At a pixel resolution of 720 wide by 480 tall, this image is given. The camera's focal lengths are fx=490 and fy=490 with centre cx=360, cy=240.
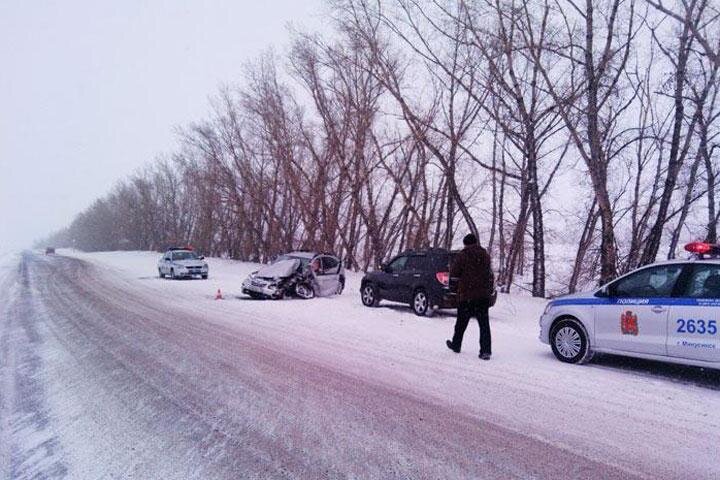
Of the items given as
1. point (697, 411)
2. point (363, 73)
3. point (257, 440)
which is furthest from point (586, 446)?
point (363, 73)

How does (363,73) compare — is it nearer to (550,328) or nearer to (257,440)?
(550,328)

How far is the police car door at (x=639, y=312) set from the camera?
21.6 ft

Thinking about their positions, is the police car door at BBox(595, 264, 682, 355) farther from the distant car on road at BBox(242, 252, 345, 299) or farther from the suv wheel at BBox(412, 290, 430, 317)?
the distant car on road at BBox(242, 252, 345, 299)

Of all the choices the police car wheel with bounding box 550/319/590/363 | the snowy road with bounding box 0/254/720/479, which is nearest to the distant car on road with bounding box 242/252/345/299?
the snowy road with bounding box 0/254/720/479

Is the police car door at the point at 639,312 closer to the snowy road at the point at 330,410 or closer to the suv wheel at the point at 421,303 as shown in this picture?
the snowy road at the point at 330,410

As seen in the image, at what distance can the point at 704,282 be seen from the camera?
6.27 m

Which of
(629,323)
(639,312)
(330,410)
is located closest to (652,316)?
(639,312)

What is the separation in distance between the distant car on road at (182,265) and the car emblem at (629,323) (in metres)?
22.1

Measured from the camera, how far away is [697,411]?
526 centimetres

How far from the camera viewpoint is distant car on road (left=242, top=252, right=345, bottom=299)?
53.1 feet

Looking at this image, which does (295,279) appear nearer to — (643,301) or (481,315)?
(481,315)

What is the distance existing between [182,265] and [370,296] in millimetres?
14147

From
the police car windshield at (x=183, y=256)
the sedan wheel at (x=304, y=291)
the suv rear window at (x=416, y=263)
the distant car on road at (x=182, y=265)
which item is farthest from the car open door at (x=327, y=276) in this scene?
the police car windshield at (x=183, y=256)

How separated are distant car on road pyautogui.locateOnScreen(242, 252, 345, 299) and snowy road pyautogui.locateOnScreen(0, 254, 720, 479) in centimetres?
653
